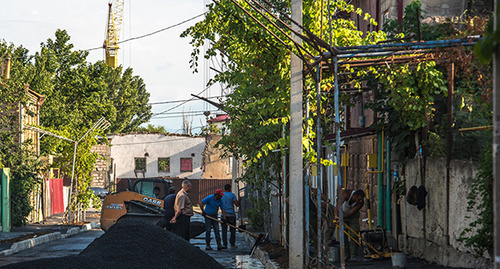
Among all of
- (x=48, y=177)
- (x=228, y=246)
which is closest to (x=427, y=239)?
(x=228, y=246)

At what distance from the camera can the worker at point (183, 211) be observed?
59.0ft

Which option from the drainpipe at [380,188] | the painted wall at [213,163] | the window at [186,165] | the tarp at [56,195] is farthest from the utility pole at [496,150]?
the window at [186,165]

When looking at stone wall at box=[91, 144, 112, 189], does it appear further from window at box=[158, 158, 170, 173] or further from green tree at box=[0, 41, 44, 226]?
green tree at box=[0, 41, 44, 226]

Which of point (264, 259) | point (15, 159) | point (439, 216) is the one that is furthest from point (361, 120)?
point (15, 159)

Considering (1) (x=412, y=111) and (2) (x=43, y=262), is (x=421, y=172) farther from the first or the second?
(2) (x=43, y=262)

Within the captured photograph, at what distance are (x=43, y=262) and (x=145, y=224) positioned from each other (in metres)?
3.48

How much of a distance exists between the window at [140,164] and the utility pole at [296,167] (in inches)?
2189

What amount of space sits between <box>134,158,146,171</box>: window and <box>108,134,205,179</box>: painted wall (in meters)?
0.29

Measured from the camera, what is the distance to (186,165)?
222 ft

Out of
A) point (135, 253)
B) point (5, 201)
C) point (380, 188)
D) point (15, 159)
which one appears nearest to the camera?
point (135, 253)

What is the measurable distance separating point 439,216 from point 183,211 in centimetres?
725

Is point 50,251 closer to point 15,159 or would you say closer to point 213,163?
point 15,159

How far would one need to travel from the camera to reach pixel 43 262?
1119 centimetres

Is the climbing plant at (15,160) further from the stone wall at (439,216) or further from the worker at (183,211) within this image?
the stone wall at (439,216)
